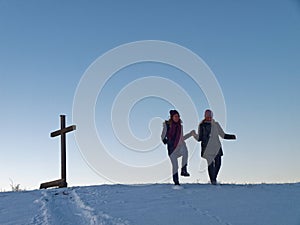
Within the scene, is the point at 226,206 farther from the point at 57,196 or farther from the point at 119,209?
the point at 57,196

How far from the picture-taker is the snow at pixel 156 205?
8.50 metres

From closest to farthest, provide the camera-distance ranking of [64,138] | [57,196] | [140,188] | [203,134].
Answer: [57,196] < [140,188] < [203,134] < [64,138]

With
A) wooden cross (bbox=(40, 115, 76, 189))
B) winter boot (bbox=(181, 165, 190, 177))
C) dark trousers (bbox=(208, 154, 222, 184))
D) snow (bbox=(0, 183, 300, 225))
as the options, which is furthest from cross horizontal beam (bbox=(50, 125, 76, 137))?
dark trousers (bbox=(208, 154, 222, 184))

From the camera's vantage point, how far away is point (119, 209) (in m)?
9.27

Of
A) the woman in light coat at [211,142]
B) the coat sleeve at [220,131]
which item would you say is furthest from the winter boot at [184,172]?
the coat sleeve at [220,131]

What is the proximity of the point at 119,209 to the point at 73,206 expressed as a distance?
100cm

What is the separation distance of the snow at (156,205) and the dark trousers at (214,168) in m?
0.39

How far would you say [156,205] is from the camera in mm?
9688

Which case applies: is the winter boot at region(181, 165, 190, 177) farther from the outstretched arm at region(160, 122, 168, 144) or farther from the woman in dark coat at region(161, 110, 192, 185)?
the outstretched arm at region(160, 122, 168, 144)

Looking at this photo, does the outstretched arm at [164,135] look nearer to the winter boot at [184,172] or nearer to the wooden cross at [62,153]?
the winter boot at [184,172]

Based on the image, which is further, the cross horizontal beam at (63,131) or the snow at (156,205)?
the cross horizontal beam at (63,131)

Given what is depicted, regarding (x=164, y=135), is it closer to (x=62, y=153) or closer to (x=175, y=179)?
(x=175, y=179)

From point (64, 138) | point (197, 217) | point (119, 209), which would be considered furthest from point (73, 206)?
point (64, 138)

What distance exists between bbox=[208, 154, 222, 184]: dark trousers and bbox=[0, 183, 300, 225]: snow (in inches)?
15.5
